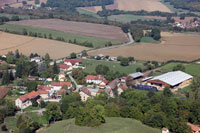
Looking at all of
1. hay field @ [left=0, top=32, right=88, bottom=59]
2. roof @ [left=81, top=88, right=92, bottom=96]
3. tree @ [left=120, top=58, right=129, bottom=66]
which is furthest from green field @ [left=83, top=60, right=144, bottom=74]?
roof @ [left=81, top=88, right=92, bottom=96]

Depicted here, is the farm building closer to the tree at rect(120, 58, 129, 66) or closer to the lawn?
the tree at rect(120, 58, 129, 66)

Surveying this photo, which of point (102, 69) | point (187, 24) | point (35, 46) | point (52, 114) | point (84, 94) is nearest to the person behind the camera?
point (52, 114)

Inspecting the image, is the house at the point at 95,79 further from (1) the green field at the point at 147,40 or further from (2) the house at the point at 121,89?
(1) the green field at the point at 147,40

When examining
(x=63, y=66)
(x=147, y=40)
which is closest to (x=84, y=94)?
(x=63, y=66)

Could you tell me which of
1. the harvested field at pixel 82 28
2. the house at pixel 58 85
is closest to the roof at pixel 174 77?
the house at pixel 58 85

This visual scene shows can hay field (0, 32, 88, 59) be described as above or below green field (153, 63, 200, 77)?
above

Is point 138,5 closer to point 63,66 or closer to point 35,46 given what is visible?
point 35,46

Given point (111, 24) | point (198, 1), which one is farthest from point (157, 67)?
point (198, 1)

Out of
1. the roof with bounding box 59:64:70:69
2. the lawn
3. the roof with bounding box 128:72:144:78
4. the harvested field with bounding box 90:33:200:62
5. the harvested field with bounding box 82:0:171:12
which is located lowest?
the harvested field with bounding box 90:33:200:62
